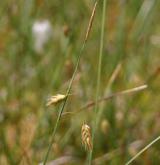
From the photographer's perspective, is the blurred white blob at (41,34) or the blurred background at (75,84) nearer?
the blurred background at (75,84)

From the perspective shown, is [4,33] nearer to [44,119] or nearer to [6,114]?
[6,114]

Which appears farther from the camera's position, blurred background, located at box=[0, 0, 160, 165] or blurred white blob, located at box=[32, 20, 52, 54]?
blurred white blob, located at box=[32, 20, 52, 54]

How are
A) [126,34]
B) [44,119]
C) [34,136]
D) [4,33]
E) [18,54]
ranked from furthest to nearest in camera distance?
1. [4,33]
2. [18,54]
3. [126,34]
4. [44,119]
5. [34,136]

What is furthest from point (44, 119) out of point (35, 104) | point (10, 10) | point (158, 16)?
point (158, 16)

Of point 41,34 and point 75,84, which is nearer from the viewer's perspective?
point 75,84

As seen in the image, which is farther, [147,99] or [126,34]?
[126,34]
